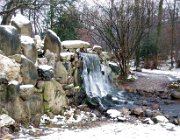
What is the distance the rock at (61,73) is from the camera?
7.78 meters

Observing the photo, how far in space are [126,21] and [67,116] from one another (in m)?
8.30

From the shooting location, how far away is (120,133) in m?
5.65

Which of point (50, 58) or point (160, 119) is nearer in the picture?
point (160, 119)

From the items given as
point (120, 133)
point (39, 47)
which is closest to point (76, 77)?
point (39, 47)

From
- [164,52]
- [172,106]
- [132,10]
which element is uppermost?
[132,10]

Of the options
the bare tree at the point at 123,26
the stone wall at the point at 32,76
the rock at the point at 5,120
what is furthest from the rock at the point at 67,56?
the bare tree at the point at 123,26

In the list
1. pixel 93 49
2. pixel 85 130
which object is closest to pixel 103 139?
pixel 85 130

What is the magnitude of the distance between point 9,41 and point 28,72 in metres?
0.70

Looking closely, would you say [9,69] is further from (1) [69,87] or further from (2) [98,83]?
(2) [98,83]

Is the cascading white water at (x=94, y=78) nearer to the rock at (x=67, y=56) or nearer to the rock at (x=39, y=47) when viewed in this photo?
the rock at (x=67, y=56)

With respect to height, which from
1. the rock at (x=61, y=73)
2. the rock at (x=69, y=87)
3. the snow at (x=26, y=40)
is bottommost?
the rock at (x=69, y=87)

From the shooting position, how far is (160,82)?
1379 cm

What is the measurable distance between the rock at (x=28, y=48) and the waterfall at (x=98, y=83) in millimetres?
2129

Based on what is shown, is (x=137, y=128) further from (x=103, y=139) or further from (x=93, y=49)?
(x=93, y=49)
